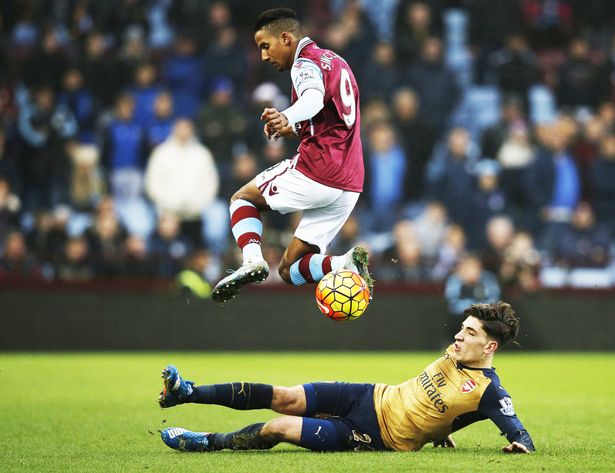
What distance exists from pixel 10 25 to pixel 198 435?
12980mm

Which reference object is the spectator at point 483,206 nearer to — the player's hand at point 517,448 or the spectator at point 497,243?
the spectator at point 497,243

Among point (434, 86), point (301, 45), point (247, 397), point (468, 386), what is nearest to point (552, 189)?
point (434, 86)

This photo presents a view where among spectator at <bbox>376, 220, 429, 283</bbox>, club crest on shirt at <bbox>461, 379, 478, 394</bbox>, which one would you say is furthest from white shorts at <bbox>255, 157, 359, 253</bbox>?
spectator at <bbox>376, 220, 429, 283</bbox>

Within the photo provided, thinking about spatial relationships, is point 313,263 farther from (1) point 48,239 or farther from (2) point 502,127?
(2) point 502,127

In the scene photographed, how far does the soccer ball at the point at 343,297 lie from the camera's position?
289 inches

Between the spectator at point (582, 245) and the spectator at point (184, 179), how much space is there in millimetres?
5103

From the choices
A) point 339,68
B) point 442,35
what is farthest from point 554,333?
point 339,68

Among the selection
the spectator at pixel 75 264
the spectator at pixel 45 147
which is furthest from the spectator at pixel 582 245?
the spectator at pixel 45 147

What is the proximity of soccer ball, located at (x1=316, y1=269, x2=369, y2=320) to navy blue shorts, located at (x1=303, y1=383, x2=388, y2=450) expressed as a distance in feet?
1.51

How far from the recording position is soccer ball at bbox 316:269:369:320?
7332 mm

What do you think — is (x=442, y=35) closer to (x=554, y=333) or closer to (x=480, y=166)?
(x=480, y=166)

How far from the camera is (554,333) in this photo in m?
16.6

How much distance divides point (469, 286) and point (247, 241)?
833 centimetres

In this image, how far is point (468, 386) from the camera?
7004 millimetres
